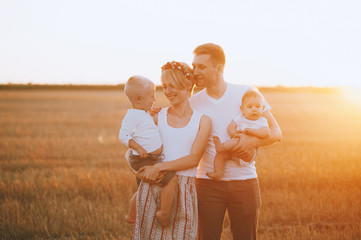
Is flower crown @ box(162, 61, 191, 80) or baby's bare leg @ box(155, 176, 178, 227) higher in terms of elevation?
flower crown @ box(162, 61, 191, 80)

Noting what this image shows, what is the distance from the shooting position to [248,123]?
3729 millimetres

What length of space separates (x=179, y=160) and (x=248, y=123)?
2.70 feet

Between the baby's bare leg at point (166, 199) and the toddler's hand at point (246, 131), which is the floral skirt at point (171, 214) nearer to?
the baby's bare leg at point (166, 199)

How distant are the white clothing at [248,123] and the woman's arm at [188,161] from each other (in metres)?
0.37

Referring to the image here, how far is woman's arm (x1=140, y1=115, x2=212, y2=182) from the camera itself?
338cm

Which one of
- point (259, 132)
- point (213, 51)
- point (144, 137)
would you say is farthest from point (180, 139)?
point (213, 51)

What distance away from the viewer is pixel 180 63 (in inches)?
140

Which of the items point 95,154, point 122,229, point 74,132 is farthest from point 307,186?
point 74,132

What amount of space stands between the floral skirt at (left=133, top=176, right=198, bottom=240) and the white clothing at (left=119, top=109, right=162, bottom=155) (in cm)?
38

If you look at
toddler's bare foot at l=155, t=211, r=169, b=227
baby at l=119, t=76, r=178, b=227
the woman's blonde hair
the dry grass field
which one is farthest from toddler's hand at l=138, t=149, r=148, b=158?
the dry grass field

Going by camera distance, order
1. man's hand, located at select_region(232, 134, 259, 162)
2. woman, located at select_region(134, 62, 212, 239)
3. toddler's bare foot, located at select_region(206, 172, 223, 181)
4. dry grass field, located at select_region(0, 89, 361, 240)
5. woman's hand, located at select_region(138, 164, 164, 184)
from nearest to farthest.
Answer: woman's hand, located at select_region(138, 164, 164, 184)
woman, located at select_region(134, 62, 212, 239)
man's hand, located at select_region(232, 134, 259, 162)
toddler's bare foot, located at select_region(206, 172, 223, 181)
dry grass field, located at select_region(0, 89, 361, 240)

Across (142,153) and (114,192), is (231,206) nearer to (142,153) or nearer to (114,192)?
(142,153)

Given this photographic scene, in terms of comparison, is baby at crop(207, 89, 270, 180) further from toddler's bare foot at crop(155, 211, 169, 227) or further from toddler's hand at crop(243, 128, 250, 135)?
toddler's bare foot at crop(155, 211, 169, 227)

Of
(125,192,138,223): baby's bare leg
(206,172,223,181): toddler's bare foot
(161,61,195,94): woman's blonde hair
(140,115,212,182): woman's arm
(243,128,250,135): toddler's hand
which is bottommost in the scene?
(125,192,138,223): baby's bare leg
